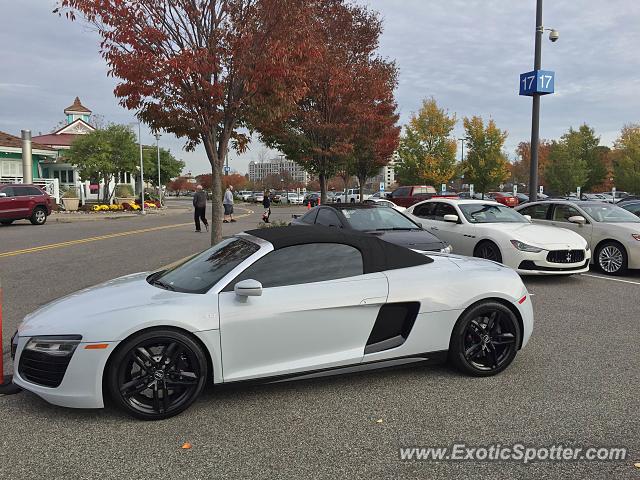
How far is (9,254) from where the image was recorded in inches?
492

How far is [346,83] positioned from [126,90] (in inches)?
298

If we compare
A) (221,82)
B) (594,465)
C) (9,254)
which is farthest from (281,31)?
(9,254)

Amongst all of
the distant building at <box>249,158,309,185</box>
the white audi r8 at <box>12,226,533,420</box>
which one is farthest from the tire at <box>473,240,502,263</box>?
the distant building at <box>249,158,309,185</box>

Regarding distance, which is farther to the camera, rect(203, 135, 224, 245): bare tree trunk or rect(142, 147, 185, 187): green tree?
rect(142, 147, 185, 187): green tree

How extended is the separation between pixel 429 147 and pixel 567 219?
29.4 metres

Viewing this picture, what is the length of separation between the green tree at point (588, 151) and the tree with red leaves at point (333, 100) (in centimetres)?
4644

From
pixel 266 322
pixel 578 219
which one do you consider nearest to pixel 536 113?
pixel 578 219

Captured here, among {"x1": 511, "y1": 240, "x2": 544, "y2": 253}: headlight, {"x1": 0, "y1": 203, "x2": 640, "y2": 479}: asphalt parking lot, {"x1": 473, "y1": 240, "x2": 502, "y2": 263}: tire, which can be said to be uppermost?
{"x1": 511, "y1": 240, "x2": 544, "y2": 253}: headlight

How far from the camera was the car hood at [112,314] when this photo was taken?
3504 millimetres

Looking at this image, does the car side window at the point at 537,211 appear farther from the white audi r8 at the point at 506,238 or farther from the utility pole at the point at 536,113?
the utility pole at the point at 536,113

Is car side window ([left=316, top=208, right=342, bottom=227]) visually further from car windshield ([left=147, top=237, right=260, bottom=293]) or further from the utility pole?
the utility pole

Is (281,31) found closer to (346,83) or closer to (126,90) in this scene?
(126,90)

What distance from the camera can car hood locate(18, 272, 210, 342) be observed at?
350cm

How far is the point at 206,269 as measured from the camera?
4.31 meters
